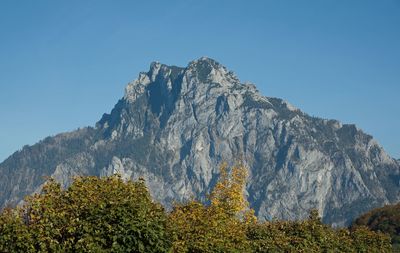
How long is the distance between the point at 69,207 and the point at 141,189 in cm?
738

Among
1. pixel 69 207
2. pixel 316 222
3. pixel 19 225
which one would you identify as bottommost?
pixel 19 225

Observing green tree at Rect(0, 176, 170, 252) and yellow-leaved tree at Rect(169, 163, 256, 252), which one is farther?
yellow-leaved tree at Rect(169, 163, 256, 252)

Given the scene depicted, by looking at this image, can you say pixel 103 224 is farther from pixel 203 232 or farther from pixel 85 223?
pixel 203 232

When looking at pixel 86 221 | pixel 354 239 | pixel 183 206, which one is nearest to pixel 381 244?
pixel 354 239

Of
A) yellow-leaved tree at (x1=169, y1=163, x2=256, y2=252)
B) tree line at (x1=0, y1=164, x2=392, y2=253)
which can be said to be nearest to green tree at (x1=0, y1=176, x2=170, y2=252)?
tree line at (x1=0, y1=164, x2=392, y2=253)

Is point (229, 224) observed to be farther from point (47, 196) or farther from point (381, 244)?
point (381, 244)

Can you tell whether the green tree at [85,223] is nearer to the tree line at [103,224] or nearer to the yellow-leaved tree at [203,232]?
the tree line at [103,224]

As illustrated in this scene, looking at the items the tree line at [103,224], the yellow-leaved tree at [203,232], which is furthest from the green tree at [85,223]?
the yellow-leaved tree at [203,232]

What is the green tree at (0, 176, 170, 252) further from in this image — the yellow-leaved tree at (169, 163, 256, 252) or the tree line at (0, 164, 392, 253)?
the yellow-leaved tree at (169, 163, 256, 252)

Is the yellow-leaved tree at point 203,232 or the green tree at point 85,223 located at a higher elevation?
the yellow-leaved tree at point 203,232

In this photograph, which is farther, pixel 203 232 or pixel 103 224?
pixel 203 232

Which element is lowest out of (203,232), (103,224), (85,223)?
(85,223)

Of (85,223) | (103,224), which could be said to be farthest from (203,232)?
(85,223)

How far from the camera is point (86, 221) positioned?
47094 mm
